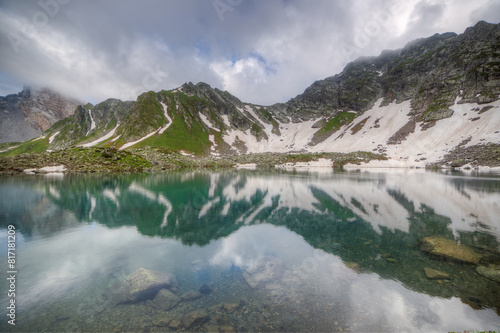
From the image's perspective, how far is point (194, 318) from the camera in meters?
7.04

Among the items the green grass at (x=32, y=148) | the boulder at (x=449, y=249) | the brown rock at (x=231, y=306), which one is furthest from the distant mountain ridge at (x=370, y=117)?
the brown rock at (x=231, y=306)

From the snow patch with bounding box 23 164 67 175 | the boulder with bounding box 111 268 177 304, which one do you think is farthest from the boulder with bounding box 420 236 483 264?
the snow patch with bounding box 23 164 67 175

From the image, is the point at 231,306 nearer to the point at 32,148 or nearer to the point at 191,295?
the point at 191,295

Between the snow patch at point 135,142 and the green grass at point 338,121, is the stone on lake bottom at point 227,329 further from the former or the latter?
the green grass at point 338,121

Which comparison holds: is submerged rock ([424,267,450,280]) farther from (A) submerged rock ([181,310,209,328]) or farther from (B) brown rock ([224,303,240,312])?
(A) submerged rock ([181,310,209,328])

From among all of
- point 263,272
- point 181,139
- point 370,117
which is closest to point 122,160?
point 181,139

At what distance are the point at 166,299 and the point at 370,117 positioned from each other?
16564 centimetres

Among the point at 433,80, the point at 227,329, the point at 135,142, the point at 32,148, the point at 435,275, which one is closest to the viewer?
the point at 227,329

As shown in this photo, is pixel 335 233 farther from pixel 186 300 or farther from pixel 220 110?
pixel 220 110

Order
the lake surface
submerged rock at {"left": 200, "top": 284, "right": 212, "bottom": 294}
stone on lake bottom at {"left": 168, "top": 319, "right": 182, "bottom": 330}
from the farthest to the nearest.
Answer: submerged rock at {"left": 200, "top": 284, "right": 212, "bottom": 294}, the lake surface, stone on lake bottom at {"left": 168, "top": 319, "right": 182, "bottom": 330}

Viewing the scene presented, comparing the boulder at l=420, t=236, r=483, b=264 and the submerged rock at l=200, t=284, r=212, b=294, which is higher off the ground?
the boulder at l=420, t=236, r=483, b=264

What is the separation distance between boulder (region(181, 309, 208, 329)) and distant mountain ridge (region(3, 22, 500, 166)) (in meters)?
99.8

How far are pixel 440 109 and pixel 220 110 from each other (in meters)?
144

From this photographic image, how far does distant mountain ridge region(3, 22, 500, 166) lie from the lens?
97.9m
